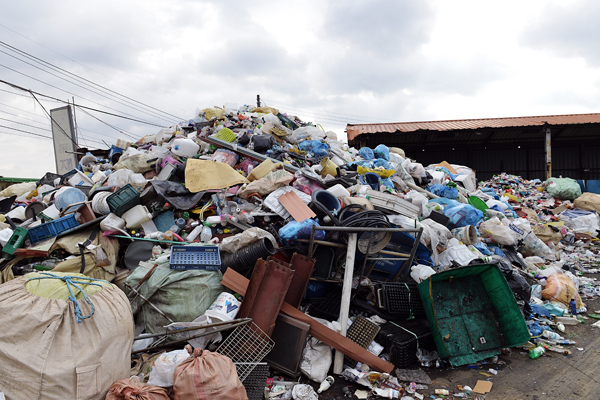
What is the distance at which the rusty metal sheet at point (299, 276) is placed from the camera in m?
3.41

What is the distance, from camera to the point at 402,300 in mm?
3518

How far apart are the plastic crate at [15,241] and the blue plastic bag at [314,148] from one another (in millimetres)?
4608

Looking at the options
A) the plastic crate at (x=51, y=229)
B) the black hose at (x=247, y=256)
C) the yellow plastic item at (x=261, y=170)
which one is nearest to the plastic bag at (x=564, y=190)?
the yellow plastic item at (x=261, y=170)

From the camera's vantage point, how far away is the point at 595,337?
12.0 ft

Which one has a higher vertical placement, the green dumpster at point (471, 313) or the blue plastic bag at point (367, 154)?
the blue plastic bag at point (367, 154)

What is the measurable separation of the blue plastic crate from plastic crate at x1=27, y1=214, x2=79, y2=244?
1.56m

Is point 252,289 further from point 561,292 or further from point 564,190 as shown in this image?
point 564,190

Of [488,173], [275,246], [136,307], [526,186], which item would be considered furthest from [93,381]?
[488,173]

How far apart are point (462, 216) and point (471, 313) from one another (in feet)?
7.29

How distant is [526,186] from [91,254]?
11538mm

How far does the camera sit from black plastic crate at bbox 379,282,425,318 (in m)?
3.47

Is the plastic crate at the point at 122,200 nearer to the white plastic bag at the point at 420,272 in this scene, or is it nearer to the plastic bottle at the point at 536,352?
the white plastic bag at the point at 420,272

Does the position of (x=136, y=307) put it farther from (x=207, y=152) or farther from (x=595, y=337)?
(x=595, y=337)

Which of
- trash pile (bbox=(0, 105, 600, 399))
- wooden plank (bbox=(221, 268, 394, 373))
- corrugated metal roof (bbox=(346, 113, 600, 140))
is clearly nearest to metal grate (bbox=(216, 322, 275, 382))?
trash pile (bbox=(0, 105, 600, 399))
